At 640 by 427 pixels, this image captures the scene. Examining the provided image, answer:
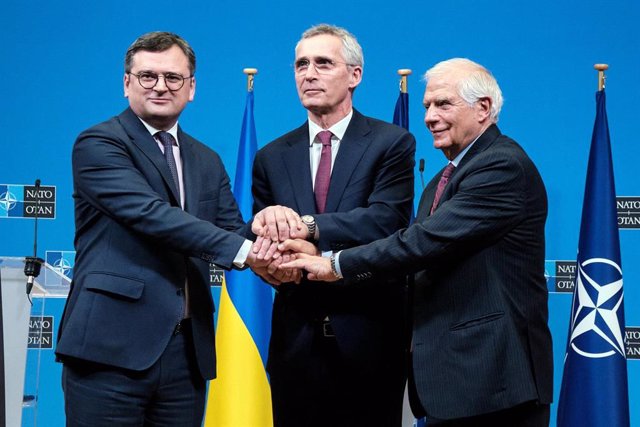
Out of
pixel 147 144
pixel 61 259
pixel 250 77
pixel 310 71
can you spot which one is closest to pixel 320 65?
pixel 310 71

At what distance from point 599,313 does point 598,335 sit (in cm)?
11

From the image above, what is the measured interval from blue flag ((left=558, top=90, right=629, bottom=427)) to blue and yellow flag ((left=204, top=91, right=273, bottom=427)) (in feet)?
5.03

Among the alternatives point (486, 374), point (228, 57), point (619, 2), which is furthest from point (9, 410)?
point (619, 2)

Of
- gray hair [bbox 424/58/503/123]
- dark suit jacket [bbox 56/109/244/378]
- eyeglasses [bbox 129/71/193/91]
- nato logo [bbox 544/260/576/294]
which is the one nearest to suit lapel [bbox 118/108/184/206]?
dark suit jacket [bbox 56/109/244/378]

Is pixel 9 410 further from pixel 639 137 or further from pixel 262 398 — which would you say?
pixel 639 137

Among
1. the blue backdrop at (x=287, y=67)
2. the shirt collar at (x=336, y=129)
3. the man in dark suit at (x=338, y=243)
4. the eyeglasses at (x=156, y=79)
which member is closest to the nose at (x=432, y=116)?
the man in dark suit at (x=338, y=243)

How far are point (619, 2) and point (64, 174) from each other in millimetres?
3471

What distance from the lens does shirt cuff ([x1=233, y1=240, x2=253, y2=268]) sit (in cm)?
277

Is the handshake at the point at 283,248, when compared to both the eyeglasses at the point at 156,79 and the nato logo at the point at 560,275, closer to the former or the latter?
the eyeglasses at the point at 156,79

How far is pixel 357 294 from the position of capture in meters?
2.90

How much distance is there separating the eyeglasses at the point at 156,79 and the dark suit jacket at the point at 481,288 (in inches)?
34.4

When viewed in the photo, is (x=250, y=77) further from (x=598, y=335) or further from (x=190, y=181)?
(x=598, y=335)

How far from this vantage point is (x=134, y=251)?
8.52 ft

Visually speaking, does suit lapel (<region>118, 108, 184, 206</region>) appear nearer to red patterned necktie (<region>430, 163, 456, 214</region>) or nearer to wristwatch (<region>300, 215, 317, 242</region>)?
wristwatch (<region>300, 215, 317, 242</region>)
